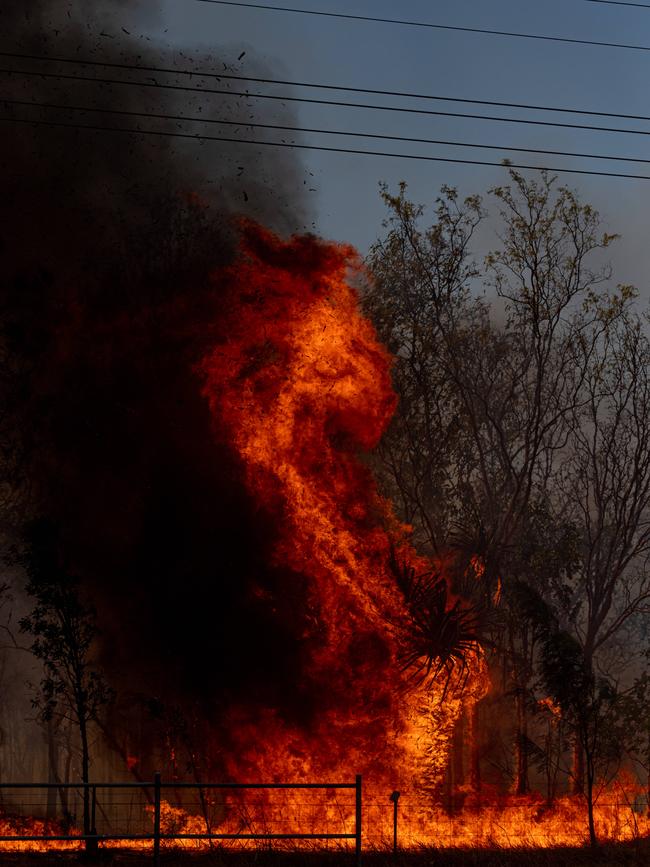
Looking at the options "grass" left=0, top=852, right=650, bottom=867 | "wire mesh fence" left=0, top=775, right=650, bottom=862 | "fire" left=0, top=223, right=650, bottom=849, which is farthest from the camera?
"fire" left=0, top=223, right=650, bottom=849

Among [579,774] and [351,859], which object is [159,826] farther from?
[579,774]

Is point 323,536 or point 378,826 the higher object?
point 323,536

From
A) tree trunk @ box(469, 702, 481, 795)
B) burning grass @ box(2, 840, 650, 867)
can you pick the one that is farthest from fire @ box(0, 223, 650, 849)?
tree trunk @ box(469, 702, 481, 795)

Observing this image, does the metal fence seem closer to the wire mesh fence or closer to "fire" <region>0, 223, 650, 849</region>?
the wire mesh fence

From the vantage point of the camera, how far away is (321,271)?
23.2 m

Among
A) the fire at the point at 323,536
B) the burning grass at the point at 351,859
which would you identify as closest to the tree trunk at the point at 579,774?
the fire at the point at 323,536

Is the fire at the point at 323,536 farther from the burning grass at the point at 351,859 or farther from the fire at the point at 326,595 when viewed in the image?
the burning grass at the point at 351,859

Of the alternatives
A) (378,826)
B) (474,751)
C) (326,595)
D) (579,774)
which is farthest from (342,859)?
(474,751)

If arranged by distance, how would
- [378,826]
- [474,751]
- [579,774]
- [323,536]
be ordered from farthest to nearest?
1. [474,751]
2. [579,774]
3. [323,536]
4. [378,826]

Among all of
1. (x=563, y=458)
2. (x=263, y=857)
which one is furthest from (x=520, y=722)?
(x=263, y=857)

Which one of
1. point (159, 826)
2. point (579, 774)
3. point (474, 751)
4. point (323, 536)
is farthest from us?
point (474, 751)

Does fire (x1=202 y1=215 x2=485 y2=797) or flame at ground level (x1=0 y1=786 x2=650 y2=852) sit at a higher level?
fire (x1=202 y1=215 x2=485 y2=797)

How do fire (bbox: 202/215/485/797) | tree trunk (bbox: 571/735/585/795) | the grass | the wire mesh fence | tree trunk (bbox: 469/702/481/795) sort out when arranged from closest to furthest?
1. the grass
2. the wire mesh fence
3. fire (bbox: 202/215/485/797)
4. tree trunk (bbox: 571/735/585/795)
5. tree trunk (bbox: 469/702/481/795)

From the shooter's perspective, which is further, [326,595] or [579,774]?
[579,774]
